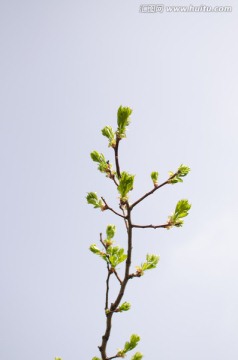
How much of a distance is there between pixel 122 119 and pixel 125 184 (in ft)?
2.87

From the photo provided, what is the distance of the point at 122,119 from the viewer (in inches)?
142

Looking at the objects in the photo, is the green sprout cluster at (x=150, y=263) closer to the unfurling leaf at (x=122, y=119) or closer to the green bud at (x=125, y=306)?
the green bud at (x=125, y=306)

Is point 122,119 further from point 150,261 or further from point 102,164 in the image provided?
point 150,261

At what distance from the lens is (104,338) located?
130 inches

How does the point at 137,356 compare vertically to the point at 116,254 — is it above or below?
below

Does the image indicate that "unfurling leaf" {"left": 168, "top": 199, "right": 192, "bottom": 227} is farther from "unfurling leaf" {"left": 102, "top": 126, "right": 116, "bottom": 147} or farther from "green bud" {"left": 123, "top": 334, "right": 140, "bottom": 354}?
"green bud" {"left": 123, "top": 334, "right": 140, "bottom": 354}

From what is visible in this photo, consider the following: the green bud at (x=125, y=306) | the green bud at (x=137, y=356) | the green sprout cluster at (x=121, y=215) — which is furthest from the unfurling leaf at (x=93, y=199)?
the green bud at (x=137, y=356)

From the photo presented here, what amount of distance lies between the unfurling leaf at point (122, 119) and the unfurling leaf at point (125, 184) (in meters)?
0.57

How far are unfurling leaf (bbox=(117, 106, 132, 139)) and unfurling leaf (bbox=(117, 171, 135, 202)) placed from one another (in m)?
0.57

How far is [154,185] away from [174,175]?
0.30m

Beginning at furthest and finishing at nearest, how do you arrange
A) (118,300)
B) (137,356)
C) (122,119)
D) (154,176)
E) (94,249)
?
(137,356)
(94,249)
(154,176)
(122,119)
(118,300)

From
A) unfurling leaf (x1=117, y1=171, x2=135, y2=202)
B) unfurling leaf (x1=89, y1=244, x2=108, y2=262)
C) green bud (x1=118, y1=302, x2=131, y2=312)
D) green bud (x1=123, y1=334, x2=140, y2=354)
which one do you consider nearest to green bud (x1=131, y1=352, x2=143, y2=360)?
green bud (x1=123, y1=334, x2=140, y2=354)

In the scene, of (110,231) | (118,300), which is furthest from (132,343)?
(110,231)

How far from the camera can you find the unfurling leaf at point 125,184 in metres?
3.31
